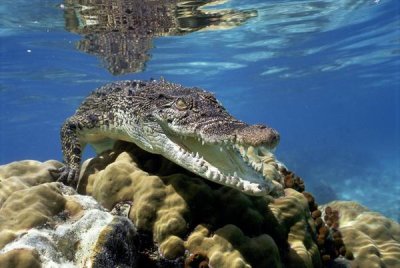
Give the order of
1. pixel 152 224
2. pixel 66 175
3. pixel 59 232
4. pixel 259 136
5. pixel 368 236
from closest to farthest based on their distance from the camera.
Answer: pixel 259 136 → pixel 59 232 → pixel 152 224 → pixel 66 175 → pixel 368 236

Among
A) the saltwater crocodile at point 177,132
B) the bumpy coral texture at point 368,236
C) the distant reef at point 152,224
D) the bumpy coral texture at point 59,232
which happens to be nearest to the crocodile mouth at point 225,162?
the saltwater crocodile at point 177,132

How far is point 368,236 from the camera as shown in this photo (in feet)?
17.9

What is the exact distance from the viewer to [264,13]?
1848 cm

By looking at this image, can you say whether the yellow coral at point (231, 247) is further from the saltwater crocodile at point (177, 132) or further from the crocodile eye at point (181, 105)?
the crocodile eye at point (181, 105)

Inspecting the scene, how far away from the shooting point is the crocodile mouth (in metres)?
3.51

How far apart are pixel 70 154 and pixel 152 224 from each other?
234 centimetres

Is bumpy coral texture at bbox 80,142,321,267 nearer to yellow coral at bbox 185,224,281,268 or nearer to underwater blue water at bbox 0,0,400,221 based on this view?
yellow coral at bbox 185,224,281,268

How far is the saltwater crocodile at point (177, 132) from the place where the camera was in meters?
3.53

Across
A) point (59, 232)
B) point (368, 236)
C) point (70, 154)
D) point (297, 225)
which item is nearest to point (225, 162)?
point (297, 225)

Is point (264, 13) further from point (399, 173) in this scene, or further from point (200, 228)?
point (399, 173)

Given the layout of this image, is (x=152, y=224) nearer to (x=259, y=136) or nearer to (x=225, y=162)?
(x=225, y=162)

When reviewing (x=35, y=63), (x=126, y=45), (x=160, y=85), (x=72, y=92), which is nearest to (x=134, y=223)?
(x=160, y=85)

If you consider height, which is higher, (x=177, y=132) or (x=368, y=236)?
(x=177, y=132)

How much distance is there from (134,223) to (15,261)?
1.20m
